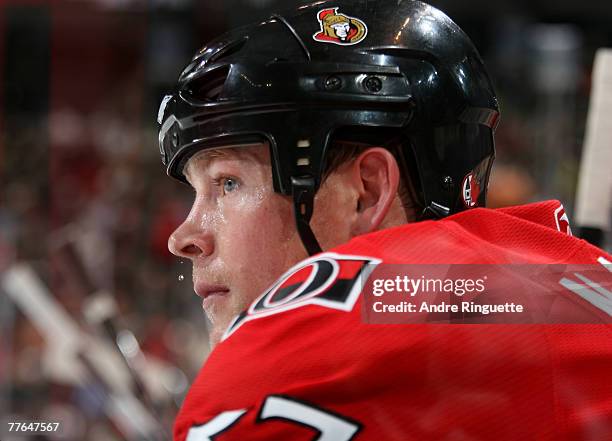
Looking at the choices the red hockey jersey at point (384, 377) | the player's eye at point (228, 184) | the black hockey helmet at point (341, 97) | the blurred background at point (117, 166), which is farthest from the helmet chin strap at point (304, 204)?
the blurred background at point (117, 166)

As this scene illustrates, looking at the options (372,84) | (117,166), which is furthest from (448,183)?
(117,166)

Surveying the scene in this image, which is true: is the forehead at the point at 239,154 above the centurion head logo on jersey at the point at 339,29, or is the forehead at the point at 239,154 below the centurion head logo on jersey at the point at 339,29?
below

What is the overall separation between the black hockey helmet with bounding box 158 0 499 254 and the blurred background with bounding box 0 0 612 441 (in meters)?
1.73

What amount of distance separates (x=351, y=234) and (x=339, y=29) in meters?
0.31

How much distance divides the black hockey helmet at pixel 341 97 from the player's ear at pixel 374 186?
0.03 meters

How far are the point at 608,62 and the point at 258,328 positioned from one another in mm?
1348

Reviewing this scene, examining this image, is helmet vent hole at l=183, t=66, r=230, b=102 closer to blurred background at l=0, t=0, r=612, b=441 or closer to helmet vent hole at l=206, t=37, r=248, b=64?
helmet vent hole at l=206, t=37, r=248, b=64

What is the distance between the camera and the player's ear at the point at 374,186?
4.58 ft

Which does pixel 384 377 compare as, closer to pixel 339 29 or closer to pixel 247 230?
pixel 247 230

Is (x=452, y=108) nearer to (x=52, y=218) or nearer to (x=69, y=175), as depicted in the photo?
(x=52, y=218)

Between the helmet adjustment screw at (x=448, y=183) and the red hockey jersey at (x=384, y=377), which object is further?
the helmet adjustment screw at (x=448, y=183)

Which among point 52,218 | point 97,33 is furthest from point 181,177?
point 97,33

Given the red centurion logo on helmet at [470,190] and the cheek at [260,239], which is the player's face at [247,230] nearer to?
the cheek at [260,239]

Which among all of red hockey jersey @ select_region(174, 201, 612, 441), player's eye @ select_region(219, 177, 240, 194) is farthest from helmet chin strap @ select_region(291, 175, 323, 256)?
red hockey jersey @ select_region(174, 201, 612, 441)
